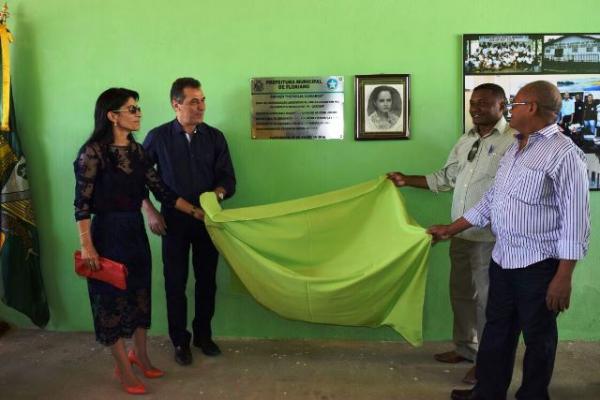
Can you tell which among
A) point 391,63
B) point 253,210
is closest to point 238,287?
point 253,210

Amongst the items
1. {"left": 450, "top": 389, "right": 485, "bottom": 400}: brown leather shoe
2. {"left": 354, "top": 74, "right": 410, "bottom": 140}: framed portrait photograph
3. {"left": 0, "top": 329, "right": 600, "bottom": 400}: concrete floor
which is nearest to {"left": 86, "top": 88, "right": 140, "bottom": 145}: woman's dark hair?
{"left": 0, "top": 329, "right": 600, "bottom": 400}: concrete floor

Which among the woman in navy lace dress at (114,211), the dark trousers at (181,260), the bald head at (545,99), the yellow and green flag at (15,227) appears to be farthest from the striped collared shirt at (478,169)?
the yellow and green flag at (15,227)

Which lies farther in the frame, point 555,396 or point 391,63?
point 391,63

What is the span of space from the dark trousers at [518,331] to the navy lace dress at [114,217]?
1.70 m

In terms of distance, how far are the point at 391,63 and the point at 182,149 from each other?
1.37 meters

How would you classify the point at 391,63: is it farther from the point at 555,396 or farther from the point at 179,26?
the point at 555,396

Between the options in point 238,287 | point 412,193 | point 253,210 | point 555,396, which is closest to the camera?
point 555,396

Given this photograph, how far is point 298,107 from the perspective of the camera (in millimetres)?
3275

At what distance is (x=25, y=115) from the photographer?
11.3ft

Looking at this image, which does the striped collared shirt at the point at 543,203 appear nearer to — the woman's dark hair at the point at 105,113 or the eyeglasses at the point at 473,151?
the eyeglasses at the point at 473,151

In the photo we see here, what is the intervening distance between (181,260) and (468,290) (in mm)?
1644

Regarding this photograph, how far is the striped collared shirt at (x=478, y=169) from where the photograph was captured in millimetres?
2684

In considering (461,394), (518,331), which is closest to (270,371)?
(461,394)

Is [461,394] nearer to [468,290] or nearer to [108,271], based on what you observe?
[468,290]
